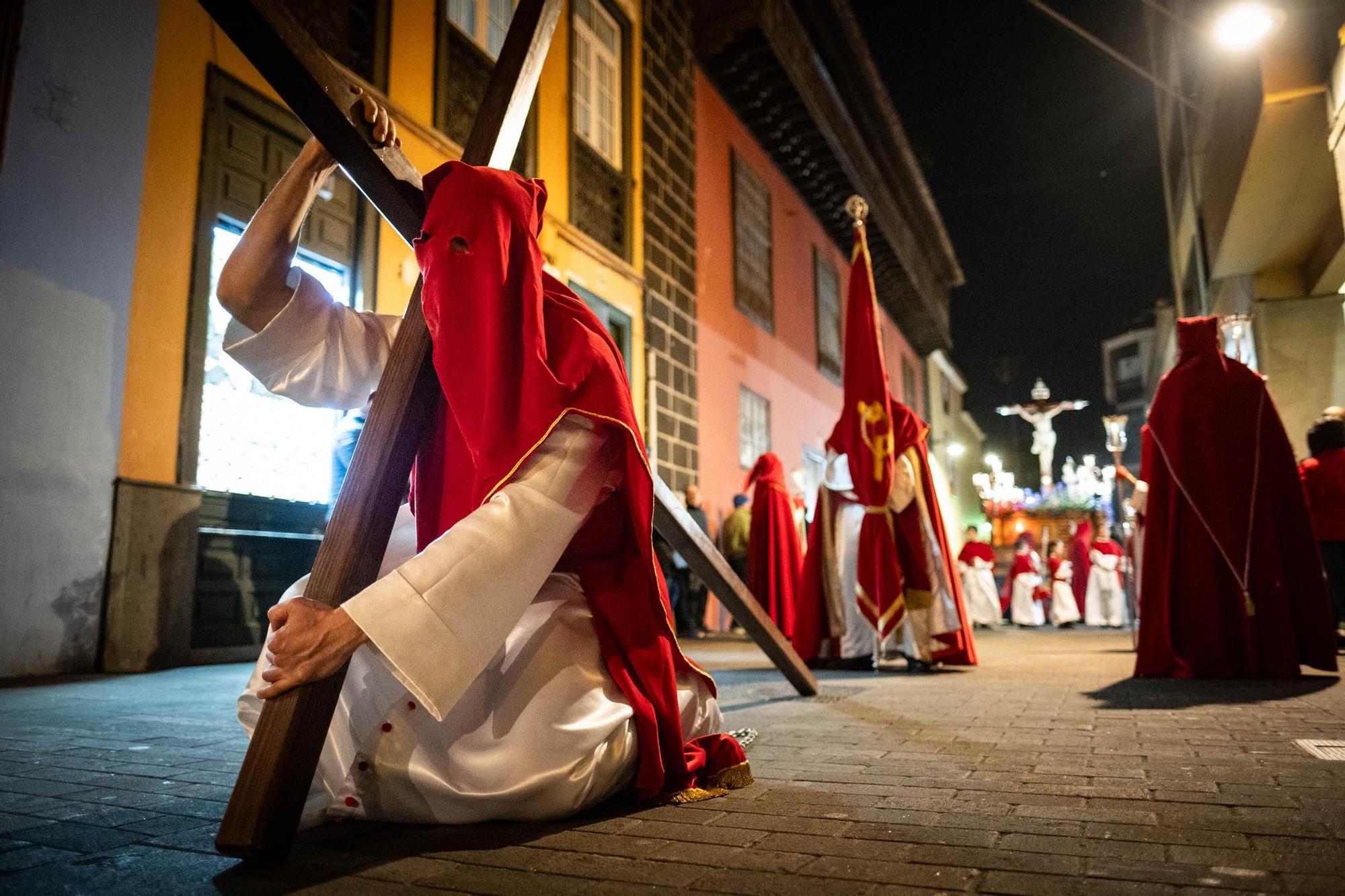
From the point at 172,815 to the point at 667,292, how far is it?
417 inches

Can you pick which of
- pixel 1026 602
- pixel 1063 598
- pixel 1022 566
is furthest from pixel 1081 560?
pixel 1026 602

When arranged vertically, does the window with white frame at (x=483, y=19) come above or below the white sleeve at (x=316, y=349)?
above

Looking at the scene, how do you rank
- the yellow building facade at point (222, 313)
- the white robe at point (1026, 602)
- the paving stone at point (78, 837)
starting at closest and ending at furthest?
the paving stone at point (78, 837)
the yellow building facade at point (222, 313)
the white robe at point (1026, 602)

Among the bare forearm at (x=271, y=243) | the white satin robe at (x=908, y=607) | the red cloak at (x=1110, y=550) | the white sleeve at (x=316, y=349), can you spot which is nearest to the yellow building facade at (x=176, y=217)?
the white satin robe at (x=908, y=607)

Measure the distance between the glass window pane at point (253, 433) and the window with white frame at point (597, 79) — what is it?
453 cm

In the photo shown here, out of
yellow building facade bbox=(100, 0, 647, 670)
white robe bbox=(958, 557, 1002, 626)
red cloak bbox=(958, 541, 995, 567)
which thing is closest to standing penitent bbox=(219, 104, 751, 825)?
yellow building facade bbox=(100, 0, 647, 670)

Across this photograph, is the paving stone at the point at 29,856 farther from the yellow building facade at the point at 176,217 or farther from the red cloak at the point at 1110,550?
the red cloak at the point at 1110,550

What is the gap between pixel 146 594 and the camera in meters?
5.57

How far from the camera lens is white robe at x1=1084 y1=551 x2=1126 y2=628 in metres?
14.8

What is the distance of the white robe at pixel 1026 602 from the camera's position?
15.7 metres

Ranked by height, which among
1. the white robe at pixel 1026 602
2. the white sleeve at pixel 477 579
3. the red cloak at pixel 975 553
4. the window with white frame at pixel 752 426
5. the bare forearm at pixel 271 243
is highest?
the window with white frame at pixel 752 426

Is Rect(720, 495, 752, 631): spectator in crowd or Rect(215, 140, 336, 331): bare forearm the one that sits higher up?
Rect(215, 140, 336, 331): bare forearm

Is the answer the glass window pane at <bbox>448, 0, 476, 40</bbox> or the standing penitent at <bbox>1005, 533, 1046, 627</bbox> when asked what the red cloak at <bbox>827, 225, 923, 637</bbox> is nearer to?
the glass window pane at <bbox>448, 0, 476, 40</bbox>

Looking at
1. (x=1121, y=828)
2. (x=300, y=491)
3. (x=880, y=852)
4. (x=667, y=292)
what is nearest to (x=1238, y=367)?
(x=1121, y=828)
